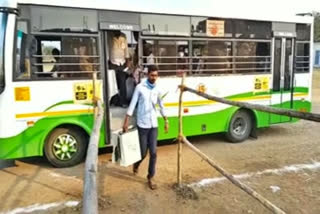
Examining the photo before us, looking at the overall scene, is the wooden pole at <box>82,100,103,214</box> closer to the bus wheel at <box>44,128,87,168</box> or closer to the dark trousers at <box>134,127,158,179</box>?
the dark trousers at <box>134,127,158,179</box>

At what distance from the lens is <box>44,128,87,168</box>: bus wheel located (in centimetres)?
696

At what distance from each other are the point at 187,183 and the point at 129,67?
9.97 feet

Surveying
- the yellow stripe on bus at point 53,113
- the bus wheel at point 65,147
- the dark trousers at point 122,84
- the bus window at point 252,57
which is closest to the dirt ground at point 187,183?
the bus wheel at point 65,147

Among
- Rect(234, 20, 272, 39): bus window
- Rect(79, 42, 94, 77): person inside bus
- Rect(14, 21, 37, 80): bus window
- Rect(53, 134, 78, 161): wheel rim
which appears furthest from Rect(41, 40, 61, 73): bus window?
Rect(234, 20, 272, 39): bus window

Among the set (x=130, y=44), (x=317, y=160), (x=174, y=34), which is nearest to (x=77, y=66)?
(x=130, y=44)

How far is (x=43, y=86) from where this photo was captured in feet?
21.9

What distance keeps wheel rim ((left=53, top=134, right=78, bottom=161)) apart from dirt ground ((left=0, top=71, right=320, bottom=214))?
0.80 ft

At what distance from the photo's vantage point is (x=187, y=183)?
6078 millimetres

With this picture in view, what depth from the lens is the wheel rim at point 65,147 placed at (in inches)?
277

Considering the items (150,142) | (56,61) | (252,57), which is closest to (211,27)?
(252,57)

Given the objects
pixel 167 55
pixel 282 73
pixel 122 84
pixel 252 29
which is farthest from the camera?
pixel 282 73

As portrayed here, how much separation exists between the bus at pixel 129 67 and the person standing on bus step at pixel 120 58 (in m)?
0.06

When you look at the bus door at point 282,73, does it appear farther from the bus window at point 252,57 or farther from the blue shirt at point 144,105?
the blue shirt at point 144,105

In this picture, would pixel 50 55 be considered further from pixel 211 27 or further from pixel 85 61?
pixel 211 27
